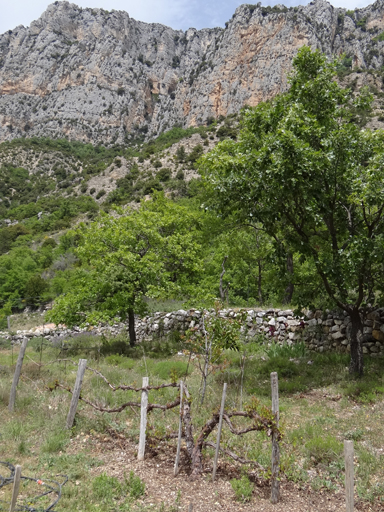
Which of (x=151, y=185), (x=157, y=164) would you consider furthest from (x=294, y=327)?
(x=157, y=164)

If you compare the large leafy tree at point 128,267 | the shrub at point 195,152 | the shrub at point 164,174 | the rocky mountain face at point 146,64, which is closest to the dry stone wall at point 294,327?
the large leafy tree at point 128,267

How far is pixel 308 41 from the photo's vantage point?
266 feet

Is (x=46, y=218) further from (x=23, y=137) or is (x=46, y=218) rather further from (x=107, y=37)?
(x=107, y=37)

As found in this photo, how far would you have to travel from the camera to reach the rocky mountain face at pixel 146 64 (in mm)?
83812

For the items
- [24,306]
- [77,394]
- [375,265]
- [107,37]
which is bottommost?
[24,306]

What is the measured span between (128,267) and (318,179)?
748 centimetres

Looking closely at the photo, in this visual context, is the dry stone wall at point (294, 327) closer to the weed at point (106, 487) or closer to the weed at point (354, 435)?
the weed at point (354, 435)

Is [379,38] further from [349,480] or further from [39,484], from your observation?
[39,484]

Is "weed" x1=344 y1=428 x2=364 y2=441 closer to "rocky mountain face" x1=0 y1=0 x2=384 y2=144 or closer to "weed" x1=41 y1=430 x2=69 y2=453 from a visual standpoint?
"weed" x1=41 y1=430 x2=69 y2=453

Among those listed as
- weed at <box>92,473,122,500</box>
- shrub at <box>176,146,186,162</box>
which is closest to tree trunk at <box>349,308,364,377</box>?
weed at <box>92,473,122,500</box>

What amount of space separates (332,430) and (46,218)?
56.4 m

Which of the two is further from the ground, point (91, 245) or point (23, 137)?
point (23, 137)

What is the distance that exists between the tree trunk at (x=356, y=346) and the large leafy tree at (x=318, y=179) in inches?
1.0

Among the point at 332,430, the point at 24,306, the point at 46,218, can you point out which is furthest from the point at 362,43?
the point at 332,430
